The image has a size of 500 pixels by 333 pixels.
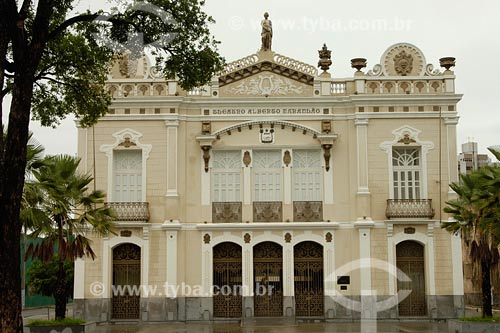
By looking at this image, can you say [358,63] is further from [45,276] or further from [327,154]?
[45,276]

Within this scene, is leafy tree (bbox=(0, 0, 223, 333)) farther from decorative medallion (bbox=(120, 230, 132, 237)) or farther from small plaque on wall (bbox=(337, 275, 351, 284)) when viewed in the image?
small plaque on wall (bbox=(337, 275, 351, 284))

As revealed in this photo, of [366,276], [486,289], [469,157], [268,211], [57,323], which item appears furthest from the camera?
[469,157]

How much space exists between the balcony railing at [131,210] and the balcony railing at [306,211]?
19.9ft

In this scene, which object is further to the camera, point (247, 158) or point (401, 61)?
point (401, 61)

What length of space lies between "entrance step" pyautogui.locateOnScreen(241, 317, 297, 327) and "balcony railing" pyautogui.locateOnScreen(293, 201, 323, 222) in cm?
408

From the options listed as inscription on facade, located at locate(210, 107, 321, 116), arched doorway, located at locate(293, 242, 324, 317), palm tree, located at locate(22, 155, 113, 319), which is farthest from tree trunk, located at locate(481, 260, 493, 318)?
palm tree, located at locate(22, 155, 113, 319)

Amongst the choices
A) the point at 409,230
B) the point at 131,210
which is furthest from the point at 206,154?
the point at 409,230

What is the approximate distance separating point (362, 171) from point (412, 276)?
187 inches

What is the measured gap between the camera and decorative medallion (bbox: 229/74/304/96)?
31.0 metres

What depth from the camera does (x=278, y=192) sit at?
30531 millimetres

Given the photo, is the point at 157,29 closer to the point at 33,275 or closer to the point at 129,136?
the point at 129,136

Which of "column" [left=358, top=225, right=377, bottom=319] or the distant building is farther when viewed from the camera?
the distant building

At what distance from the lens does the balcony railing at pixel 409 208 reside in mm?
29828

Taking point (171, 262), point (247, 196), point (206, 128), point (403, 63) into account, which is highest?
point (403, 63)
